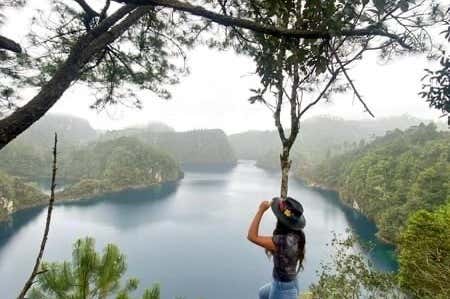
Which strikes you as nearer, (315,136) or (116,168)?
(116,168)

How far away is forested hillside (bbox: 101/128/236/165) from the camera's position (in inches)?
4948

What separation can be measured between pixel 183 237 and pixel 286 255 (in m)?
32.1

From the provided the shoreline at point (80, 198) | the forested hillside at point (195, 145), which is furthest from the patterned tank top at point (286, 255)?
the forested hillside at point (195, 145)

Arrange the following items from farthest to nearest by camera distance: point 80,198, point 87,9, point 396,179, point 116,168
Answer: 1. point 116,168
2. point 80,198
3. point 396,179
4. point 87,9

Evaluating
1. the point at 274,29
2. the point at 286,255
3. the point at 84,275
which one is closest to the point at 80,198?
the point at 84,275

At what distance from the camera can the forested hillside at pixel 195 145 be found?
125688 mm

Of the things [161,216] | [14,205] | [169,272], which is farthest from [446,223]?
[14,205]

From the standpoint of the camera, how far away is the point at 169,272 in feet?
79.0

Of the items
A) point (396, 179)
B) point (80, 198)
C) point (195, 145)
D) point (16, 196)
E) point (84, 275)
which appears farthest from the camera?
point (195, 145)

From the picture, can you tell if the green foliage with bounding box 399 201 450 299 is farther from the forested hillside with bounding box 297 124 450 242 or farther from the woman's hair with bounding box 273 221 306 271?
the forested hillside with bounding box 297 124 450 242

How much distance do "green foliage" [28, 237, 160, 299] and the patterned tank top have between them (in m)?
5.56

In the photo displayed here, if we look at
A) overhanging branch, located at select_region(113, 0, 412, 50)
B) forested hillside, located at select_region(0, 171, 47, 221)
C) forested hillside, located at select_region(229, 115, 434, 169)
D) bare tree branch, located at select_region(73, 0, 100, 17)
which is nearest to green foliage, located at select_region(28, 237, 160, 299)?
bare tree branch, located at select_region(73, 0, 100, 17)

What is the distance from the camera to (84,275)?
656cm

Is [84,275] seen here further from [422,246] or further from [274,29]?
[422,246]
